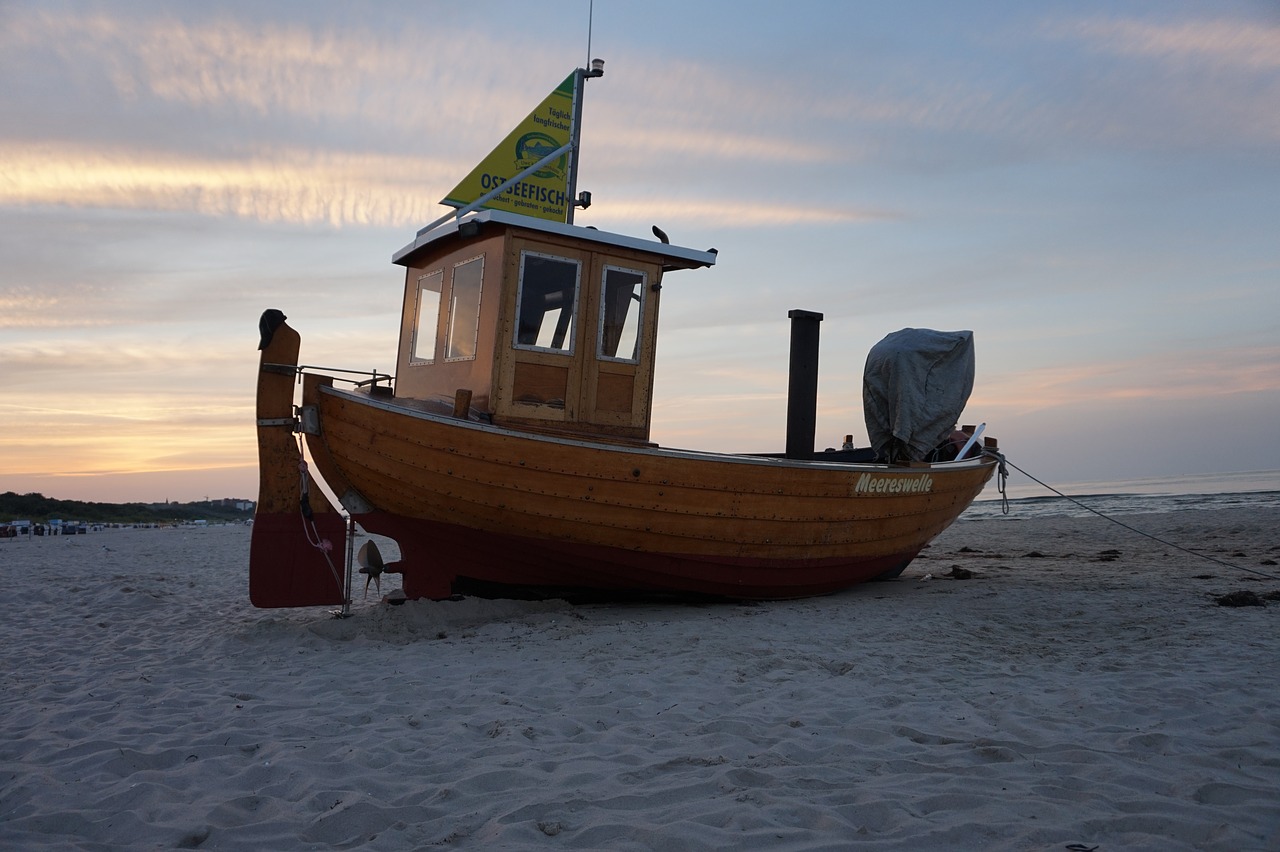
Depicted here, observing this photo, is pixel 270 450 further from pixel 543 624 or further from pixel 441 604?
pixel 543 624

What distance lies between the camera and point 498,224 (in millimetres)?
6750

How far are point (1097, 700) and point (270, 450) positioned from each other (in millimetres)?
5614

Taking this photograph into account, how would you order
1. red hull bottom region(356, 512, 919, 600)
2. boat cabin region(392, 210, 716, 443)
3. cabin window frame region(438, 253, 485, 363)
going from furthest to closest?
cabin window frame region(438, 253, 485, 363) < boat cabin region(392, 210, 716, 443) < red hull bottom region(356, 512, 919, 600)

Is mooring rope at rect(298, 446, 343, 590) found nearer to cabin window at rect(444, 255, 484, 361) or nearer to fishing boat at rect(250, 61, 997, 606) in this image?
fishing boat at rect(250, 61, 997, 606)

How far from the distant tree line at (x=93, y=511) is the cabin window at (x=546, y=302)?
26741mm

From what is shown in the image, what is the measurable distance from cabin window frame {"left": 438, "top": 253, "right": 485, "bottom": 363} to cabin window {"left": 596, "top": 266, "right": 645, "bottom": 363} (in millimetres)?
1037

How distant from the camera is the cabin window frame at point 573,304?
22.2ft

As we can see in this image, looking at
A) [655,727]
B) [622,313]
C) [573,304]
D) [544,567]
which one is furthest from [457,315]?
[655,727]

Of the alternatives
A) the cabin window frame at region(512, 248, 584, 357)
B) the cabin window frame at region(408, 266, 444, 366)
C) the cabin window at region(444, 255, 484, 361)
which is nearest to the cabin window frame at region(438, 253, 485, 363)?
the cabin window at region(444, 255, 484, 361)

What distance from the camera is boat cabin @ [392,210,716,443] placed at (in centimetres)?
674

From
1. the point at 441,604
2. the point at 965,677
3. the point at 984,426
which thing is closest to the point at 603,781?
the point at 965,677

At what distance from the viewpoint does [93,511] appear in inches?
1326

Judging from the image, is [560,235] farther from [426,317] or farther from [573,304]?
[426,317]

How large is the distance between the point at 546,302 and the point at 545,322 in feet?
0.57
